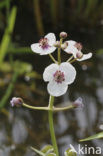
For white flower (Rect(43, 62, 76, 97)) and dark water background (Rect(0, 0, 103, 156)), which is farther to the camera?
dark water background (Rect(0, 0, 103, 156))

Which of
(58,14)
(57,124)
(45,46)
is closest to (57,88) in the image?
(45,46)

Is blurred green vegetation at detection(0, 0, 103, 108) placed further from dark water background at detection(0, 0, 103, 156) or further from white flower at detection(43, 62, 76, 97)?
white flower at detection(43, 62, 76, 97)

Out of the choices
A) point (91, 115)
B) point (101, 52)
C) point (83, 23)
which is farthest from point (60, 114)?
point (83, 23)

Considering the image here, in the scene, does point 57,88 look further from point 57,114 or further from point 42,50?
point 57,114

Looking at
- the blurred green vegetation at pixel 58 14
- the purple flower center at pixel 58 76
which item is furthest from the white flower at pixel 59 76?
the blurred green vegetation at pixel 58 14

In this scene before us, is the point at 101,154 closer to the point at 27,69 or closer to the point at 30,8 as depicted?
the point at 27,69

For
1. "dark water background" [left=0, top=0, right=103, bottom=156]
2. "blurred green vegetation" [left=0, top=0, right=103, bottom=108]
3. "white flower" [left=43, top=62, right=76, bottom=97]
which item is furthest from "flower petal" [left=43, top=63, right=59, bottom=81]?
"blurred green vegetation" [left=0, top=0, right=103, bottom=108]

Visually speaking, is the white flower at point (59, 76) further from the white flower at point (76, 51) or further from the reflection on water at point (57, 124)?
the reflection on water at point (57, 124)
